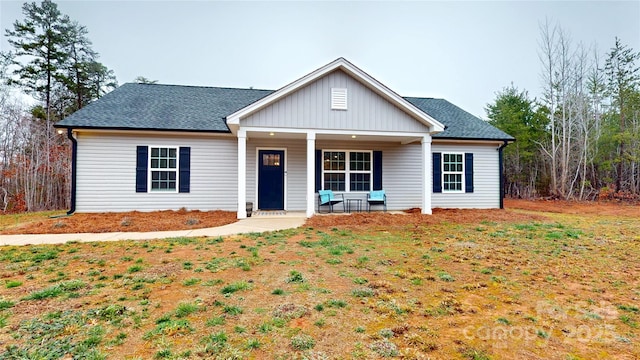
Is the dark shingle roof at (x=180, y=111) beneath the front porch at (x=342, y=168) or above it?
above

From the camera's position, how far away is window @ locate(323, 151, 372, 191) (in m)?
10.5

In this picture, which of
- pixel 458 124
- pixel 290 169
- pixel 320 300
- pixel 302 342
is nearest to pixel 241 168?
pixel 290 169

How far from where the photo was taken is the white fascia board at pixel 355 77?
8164 millimetres

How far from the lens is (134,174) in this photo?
9516mm

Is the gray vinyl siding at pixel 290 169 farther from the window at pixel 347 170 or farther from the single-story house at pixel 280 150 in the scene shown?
the window at pixel 347 170

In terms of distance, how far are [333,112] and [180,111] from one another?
19.4ft

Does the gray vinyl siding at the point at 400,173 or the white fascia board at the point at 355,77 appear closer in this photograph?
the white fascia board at the point at 355,77

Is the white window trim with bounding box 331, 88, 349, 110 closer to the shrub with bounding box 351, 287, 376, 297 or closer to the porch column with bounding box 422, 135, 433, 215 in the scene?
the porch column with bounding box 422, 135, 433, 215

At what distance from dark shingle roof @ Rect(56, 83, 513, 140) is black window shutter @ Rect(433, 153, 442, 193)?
824 mm

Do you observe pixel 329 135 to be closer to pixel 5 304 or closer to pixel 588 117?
pixel 5 304

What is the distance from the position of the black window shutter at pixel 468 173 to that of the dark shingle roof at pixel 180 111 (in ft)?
2.84

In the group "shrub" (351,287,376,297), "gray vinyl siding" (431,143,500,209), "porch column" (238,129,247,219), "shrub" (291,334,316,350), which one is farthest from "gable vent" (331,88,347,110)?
"shrub" (291,334,316,350)

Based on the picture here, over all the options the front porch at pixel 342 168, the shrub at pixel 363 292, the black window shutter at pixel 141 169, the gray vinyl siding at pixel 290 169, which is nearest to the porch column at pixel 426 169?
the front porch at pixel 342 168

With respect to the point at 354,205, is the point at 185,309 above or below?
below
